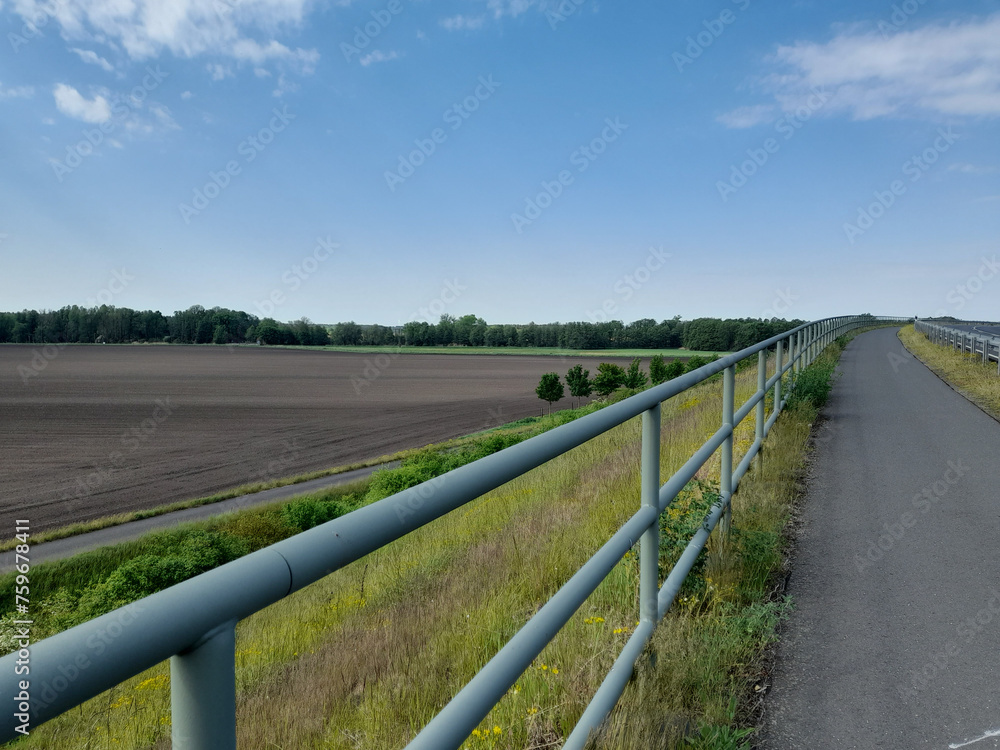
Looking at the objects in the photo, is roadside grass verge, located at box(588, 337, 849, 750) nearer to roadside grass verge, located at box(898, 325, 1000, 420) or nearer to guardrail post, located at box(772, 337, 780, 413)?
guardrail post, located at box(772, 337, 780, 413)

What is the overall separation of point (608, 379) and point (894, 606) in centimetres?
9907

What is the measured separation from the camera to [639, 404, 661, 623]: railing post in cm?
277

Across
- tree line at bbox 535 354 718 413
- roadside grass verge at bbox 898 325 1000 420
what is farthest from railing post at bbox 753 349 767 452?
tree line at bbox 535 354 718 413

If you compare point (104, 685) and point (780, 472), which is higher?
point (104, 685)

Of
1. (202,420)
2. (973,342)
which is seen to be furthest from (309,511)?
(202,420)

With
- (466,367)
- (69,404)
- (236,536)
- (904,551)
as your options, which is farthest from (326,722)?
(466,367)

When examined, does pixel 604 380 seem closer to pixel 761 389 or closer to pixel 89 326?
pixel 761 389

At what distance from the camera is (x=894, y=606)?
4.10 metres

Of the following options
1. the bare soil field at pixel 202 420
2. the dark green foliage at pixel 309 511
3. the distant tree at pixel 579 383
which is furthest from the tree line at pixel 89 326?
the dark green foliage at pixel 309 511

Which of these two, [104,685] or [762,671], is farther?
[762,671]

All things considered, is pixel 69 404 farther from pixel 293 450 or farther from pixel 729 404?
pixel 729 404

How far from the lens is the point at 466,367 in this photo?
15450 cm

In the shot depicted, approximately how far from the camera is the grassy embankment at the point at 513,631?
2.71m

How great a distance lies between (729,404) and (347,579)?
5.04 m
